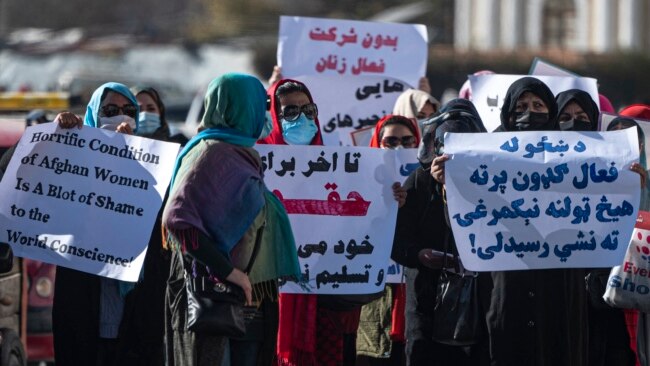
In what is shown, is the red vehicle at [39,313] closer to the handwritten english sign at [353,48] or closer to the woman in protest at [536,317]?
the handwritten english sign at [353,48]

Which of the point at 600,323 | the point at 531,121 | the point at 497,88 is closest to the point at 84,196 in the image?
the point at 531,121

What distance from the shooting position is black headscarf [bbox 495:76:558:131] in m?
7.09

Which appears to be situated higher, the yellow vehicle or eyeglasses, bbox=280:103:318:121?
the yellow vehicle

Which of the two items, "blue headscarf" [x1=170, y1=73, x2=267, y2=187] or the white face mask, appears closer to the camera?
"blue headscarf" [x1=170, y1=73, x2=267, y2=187]

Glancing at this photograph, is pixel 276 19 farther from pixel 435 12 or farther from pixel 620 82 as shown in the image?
pixel 620 82

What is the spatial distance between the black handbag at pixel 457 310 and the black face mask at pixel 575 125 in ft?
2.89

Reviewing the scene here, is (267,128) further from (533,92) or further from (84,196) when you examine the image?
(533,92)

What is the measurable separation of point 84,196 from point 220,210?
1495mm

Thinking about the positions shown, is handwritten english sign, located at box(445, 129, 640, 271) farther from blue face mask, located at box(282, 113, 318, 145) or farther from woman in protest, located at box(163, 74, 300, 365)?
woman in protest, located at box(163, 74, 300, 365)

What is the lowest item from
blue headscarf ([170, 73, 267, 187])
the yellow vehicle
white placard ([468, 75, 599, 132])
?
blue headscarf ([170, 73, 267, 187])

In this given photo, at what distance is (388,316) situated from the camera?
803 centimetres

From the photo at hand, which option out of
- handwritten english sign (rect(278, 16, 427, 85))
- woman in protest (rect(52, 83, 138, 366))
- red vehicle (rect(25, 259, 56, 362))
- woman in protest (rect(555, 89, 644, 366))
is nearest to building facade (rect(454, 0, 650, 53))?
handwritten english sign (rect(278, 16, 427, 85))

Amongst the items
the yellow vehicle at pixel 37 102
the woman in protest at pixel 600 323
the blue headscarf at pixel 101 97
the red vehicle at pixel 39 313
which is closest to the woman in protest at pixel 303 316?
the blue headscarf at pixel 101 97

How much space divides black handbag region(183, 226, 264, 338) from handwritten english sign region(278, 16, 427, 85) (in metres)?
4.86
